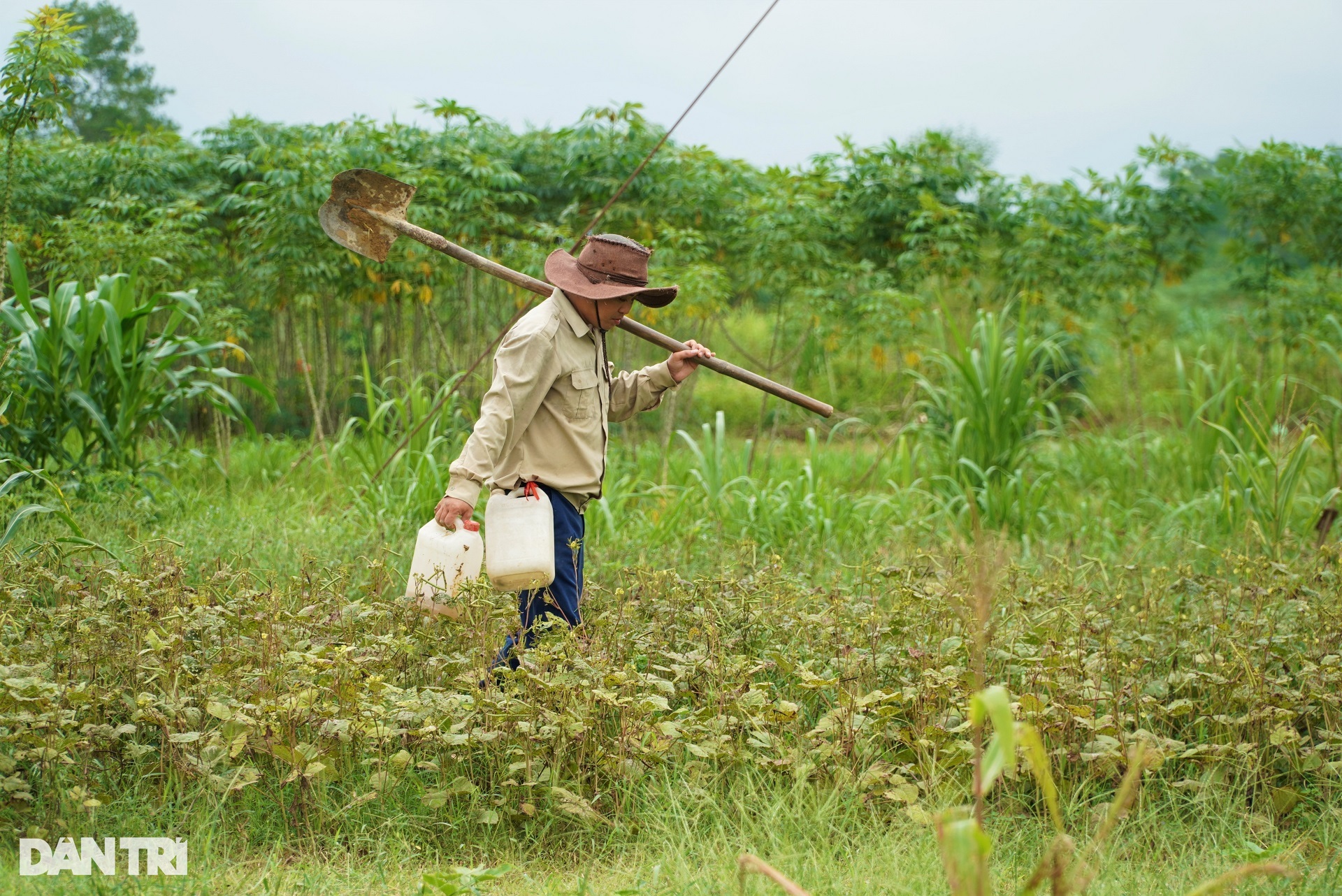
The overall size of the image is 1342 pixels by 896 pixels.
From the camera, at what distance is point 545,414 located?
315 cm

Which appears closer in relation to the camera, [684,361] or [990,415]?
[684,361]

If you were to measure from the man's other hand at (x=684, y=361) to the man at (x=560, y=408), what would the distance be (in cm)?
4

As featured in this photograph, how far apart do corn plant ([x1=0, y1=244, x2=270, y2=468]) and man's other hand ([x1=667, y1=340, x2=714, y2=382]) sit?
8.03 ft

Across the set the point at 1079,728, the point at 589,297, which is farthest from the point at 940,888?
the point at 589,297

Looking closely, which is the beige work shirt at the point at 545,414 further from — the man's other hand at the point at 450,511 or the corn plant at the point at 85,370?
the corn plant at the point at 85,370

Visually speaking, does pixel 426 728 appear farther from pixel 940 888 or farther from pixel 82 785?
pixel 940 888

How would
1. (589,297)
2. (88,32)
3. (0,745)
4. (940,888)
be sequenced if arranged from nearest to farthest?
(940,888)
(0,745)
(589,297)
(88,32)

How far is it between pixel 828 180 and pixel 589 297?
448cm

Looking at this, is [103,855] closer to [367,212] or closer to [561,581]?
[561,581]

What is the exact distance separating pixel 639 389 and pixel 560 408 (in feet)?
1.33

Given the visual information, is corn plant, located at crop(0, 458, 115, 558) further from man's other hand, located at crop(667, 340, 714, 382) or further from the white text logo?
man's other hand, located at crop(667, 340, 714, 382)

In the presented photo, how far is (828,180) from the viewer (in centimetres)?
713

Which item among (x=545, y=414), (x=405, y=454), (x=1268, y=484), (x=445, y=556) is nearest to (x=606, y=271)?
(x=545, y=414)

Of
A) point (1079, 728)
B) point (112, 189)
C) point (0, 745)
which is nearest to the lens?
point (0, 745)
